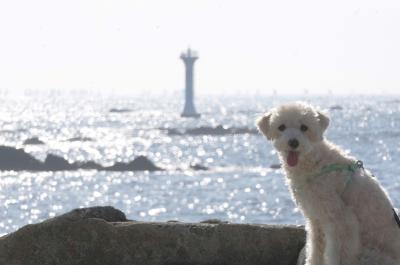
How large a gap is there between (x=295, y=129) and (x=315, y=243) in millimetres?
886

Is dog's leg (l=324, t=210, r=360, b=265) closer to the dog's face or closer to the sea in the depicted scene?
the dog's face

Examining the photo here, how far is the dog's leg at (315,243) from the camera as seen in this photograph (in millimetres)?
7031

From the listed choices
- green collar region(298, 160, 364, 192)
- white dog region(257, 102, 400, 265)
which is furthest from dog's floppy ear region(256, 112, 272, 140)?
green collar region(298, 160, 364, 192)

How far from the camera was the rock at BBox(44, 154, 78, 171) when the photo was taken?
67.5 metres

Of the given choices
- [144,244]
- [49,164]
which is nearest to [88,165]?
[49,164]

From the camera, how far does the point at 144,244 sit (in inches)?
361

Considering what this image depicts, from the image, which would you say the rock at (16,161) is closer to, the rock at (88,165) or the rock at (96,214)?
the rock at (88,165)

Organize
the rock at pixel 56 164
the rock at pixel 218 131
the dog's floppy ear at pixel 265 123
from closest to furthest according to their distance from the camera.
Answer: the dog's floppy ear at pixel 265 123, the rock at pixel 56 164, the rock at pixel 218 131

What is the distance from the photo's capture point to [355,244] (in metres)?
6.77

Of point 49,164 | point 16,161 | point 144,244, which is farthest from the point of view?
point 16,161

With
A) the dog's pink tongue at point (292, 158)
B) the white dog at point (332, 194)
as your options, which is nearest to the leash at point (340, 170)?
Result: the white dog at point (332, 194)

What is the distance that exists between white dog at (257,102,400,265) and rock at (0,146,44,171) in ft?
201

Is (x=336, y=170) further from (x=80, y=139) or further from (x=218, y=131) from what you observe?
(x=218, y=131)

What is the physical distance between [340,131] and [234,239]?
117 m
